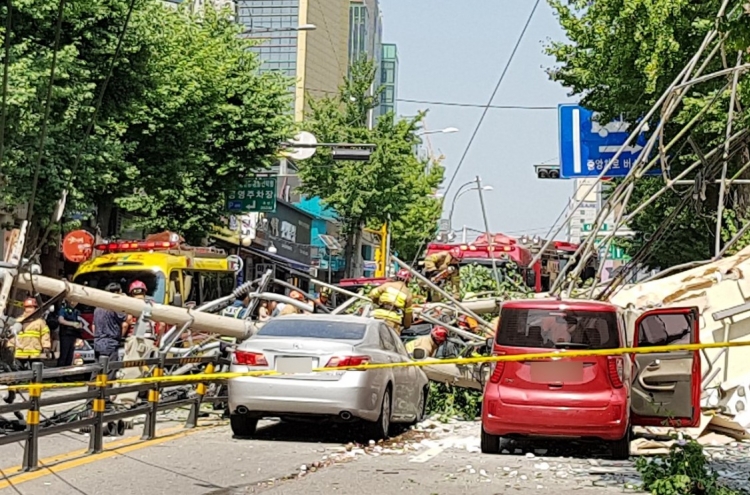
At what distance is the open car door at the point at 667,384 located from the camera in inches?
492

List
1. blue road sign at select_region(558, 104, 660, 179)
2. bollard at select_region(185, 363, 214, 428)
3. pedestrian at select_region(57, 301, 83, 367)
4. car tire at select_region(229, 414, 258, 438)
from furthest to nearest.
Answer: blue road sign at select_region(558, 104, 660, 179), pedestrian at select_region(57, 301, 83, 367), bollard at select_region(185, 363, 214, 428), car tire at select_region(229, 414, 258, 438)

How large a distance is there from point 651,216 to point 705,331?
14.8 metres

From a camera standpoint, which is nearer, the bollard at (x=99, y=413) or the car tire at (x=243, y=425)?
the bollard at (x=99, y=413)

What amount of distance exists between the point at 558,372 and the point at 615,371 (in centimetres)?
57

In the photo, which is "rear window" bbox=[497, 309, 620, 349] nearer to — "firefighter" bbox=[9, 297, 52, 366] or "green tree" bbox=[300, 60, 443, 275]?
"firefighter" bbox=[9, 297, 52, 366]

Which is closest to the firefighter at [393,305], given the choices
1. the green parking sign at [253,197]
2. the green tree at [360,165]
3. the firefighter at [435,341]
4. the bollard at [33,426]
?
the firefighter at [435,341]

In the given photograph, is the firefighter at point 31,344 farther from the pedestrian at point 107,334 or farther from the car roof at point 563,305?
the car roof at point 563,305

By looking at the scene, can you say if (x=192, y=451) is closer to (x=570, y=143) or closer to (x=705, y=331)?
(x=705, y=331)

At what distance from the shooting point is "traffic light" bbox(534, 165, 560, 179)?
28906 millimetres

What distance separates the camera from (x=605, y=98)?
23062 mm

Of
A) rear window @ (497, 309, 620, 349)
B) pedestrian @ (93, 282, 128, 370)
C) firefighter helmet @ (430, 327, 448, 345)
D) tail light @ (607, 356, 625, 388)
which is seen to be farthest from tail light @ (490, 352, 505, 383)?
pedestrian @ (93, 282, 128, 370)

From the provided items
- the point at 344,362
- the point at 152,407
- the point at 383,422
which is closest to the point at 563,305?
the point at 344,362

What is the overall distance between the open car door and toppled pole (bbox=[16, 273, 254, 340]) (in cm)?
507

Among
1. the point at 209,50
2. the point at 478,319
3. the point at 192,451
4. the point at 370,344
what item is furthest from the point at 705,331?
the point at 209,50
